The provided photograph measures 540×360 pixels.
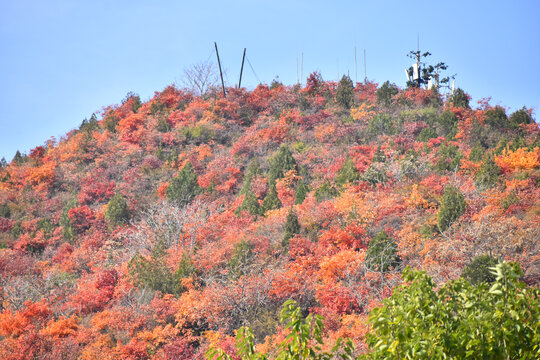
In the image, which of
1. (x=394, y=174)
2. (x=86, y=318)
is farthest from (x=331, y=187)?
(x=86, y=318)

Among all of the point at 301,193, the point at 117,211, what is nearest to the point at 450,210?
the point at 301,193

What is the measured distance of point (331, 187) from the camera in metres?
26.1

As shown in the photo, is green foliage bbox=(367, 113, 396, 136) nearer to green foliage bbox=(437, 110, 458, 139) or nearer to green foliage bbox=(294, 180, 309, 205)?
green foliage bbox=(437, 110, 458, 139)

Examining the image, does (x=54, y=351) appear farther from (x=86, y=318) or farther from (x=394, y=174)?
Result: (x=394, y=174)

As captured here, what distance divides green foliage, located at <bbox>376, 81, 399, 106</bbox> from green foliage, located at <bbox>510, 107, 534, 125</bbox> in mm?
9016

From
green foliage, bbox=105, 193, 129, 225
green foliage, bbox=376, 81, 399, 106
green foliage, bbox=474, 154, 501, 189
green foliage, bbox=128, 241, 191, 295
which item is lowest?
green foliage, bbox=128, 241, 191, 295

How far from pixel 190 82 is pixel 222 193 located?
2206cm

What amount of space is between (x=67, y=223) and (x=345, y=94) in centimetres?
2341

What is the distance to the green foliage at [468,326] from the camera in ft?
13.6

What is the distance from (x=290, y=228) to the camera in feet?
72.9

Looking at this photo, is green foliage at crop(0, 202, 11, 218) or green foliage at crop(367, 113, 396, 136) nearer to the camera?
green foliage at crop(367, 113, 396, 136)

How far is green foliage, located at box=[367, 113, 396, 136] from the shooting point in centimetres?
3188

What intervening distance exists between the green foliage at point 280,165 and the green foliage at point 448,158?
28.6ft

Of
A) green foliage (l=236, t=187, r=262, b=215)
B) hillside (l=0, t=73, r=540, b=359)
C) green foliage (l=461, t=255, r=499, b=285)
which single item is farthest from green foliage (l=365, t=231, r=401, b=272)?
green foliage (l=236, t=187, r=262, b=215)
